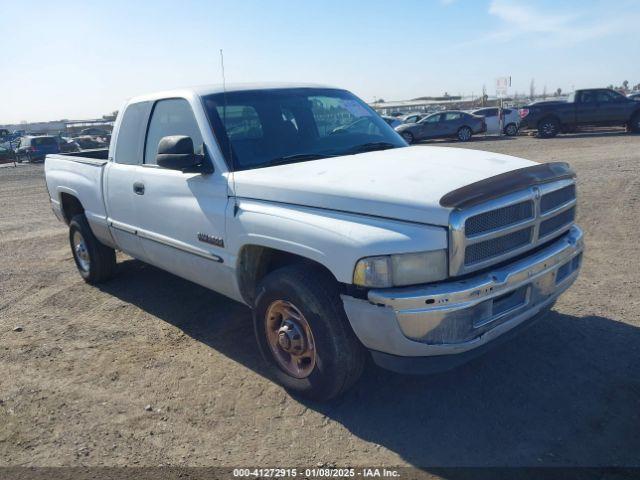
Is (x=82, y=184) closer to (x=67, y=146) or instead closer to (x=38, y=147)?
(x=38, y=147)

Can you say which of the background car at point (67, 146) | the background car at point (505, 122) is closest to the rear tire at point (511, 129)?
the background car at point (505, 122)

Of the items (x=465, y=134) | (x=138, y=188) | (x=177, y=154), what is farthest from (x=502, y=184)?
(x=465, y=134)

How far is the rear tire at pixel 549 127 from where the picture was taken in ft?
70.5

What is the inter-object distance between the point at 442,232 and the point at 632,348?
6.80 feet

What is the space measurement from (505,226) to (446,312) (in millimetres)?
646

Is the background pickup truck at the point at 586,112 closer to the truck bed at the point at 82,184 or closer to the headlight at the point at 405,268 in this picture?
the truck bed at the point at 82,184

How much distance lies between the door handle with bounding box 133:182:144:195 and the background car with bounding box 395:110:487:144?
2103 centimetres

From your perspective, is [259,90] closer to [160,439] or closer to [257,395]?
Answer: [257,395]

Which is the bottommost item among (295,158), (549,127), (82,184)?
(549,127)

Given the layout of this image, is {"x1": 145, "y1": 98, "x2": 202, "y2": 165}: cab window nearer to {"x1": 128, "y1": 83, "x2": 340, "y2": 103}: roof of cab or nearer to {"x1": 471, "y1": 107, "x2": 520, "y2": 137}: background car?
{"x1": 128, "y1": 83, "x2": 340, "y2": 103}: roof of cab

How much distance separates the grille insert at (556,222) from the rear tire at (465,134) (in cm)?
2195

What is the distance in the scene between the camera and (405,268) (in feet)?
8.98

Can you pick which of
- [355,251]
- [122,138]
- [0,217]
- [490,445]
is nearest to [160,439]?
[355,251]

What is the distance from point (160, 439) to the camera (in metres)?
3.16
